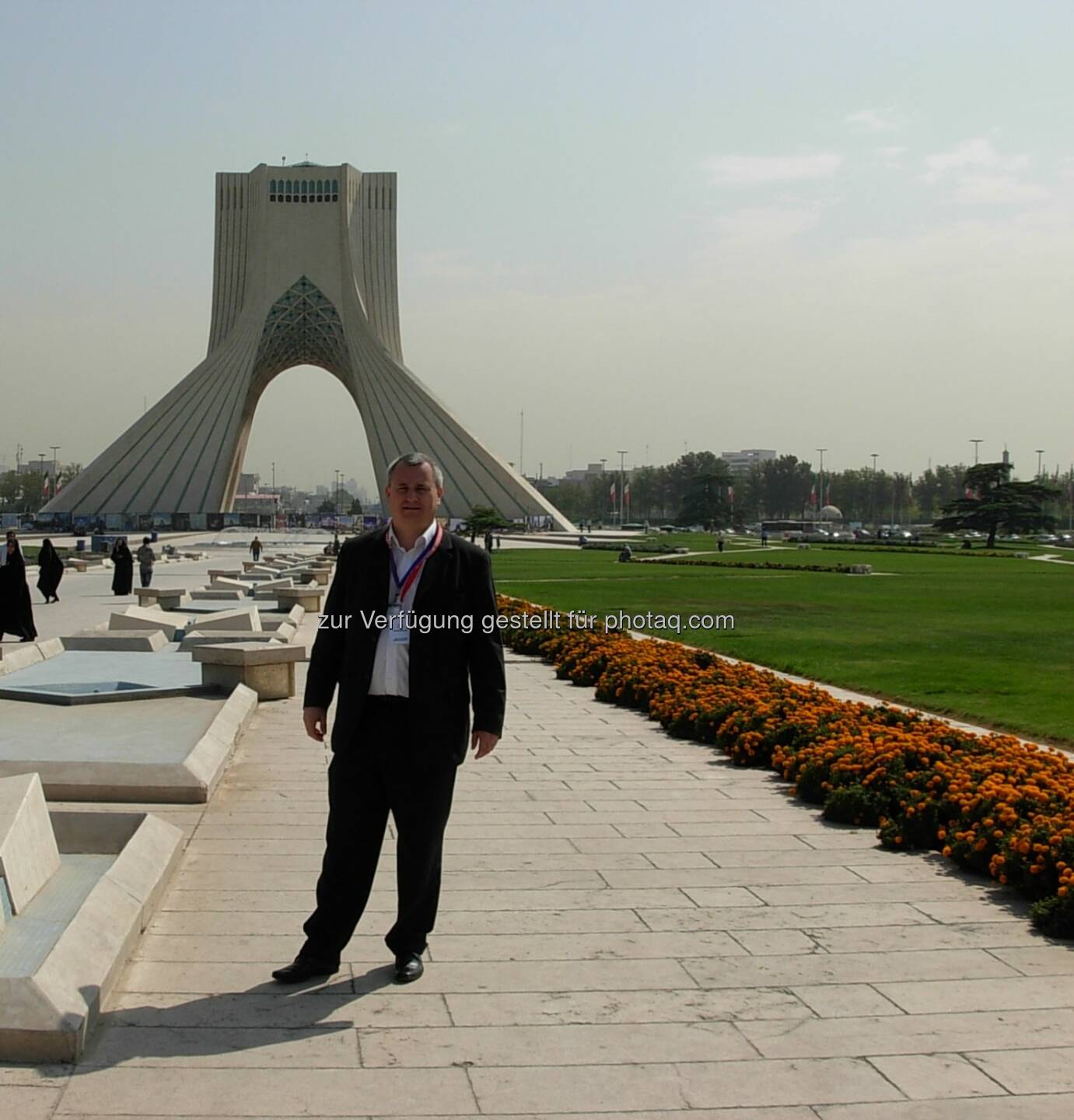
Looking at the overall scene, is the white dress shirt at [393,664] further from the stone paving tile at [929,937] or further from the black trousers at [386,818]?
the stone paving tile at [929,937]

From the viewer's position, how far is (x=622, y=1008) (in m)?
2.93

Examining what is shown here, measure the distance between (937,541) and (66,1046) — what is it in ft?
180

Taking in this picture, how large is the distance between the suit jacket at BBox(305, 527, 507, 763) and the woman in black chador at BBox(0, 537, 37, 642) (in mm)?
8629

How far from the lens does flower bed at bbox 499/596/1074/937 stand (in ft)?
13.0

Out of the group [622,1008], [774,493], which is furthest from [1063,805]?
[774,493]

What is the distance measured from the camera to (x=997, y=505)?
49.2 m

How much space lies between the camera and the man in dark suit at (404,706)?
10.5ft

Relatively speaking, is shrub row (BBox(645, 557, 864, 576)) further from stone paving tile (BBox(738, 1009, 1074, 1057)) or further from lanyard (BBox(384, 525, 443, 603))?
stone paving tile (BBox(738, 1009, 1074, 1057))

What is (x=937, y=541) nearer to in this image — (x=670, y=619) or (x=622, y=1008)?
(x=670, y=619)

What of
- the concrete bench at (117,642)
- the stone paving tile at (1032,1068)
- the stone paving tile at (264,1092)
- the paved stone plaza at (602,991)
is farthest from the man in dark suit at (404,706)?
the concrete bench at (117,642)

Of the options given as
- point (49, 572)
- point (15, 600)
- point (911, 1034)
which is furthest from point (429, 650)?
point (49, 572)

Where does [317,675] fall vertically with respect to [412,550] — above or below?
below

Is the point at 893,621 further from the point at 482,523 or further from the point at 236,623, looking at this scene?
the point at 482,523

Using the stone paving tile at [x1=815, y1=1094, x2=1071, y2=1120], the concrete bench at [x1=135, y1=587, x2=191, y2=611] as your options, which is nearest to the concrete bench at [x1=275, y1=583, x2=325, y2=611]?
the concrete bench at [x1=135, y1=587, x2=191, y2=611]
